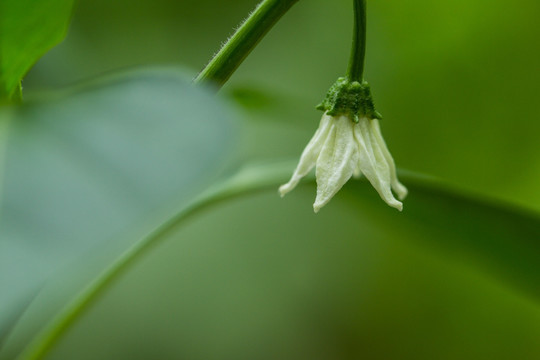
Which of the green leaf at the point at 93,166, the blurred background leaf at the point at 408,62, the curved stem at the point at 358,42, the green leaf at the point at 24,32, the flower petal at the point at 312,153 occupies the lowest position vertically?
the green leaf at the point at 93,166

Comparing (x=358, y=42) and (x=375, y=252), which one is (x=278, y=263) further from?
(x=358, y=42)

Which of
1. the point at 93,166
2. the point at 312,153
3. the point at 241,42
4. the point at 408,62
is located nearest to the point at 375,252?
the point at 408,62

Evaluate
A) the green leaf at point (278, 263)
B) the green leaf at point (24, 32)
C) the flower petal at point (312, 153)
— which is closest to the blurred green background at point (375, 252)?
the green leaf at point (278, 263)

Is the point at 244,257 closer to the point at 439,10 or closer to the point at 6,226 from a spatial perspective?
the point at 439,10

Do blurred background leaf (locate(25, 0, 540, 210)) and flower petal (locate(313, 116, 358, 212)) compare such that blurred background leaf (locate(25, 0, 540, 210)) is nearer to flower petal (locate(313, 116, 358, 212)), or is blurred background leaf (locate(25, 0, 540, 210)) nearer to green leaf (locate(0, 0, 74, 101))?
flower petal (locate(313, 116, 358, 212))

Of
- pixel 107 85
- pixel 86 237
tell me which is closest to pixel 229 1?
pixel 107 85

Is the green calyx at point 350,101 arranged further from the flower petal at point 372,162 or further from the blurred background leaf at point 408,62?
the blurred background leaf at point 408,62
